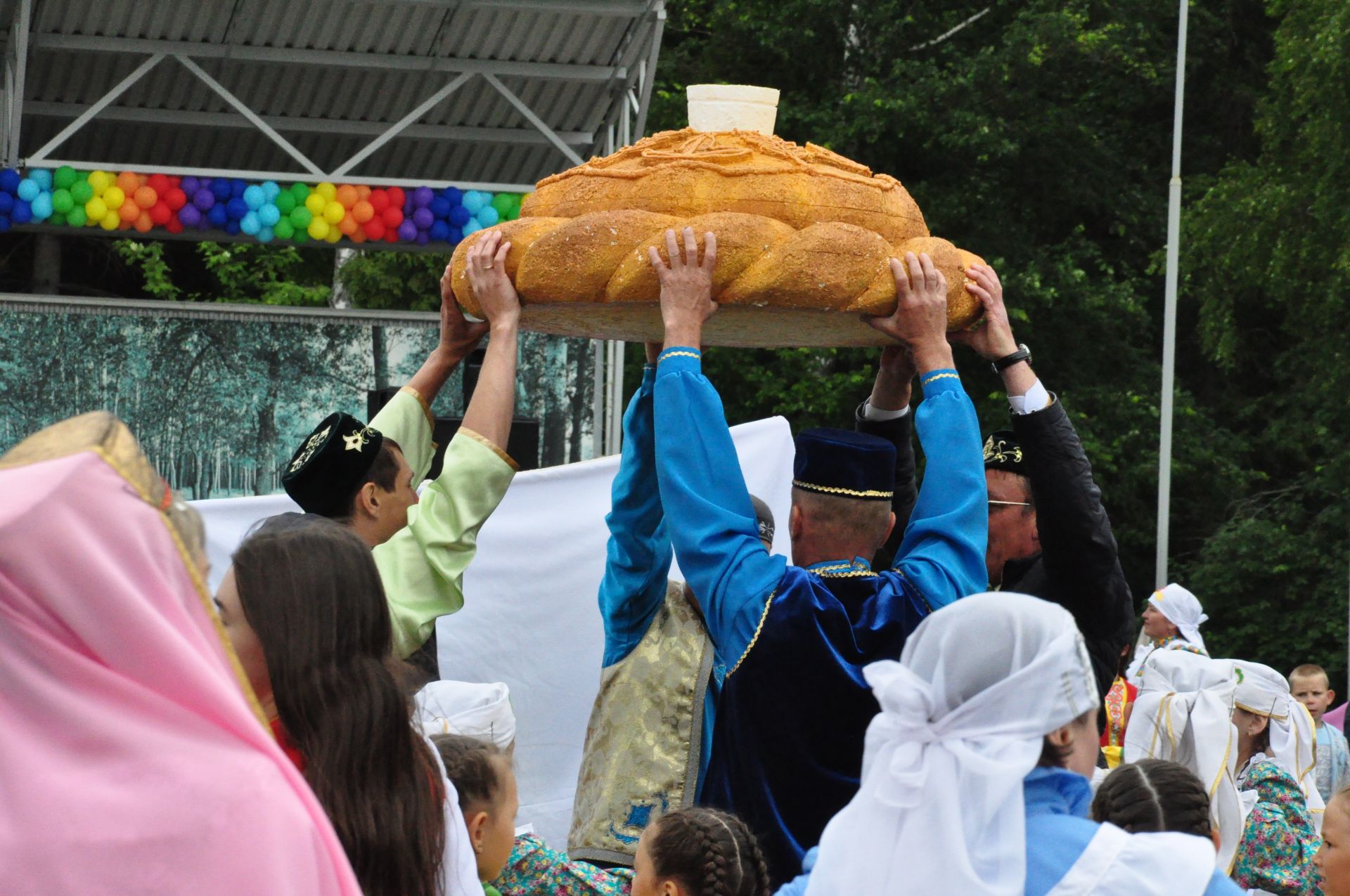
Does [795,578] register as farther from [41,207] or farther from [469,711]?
[41,207]

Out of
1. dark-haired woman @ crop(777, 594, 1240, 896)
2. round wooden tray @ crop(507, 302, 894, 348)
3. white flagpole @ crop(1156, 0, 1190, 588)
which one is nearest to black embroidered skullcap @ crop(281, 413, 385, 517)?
round wooden tray @ crop(507, 302, 894, 348)

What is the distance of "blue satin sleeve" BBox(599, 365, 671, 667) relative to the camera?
3.71m

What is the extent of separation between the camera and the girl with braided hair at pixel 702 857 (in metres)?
3.03

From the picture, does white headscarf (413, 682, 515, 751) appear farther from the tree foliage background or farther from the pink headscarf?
the tree foliage background

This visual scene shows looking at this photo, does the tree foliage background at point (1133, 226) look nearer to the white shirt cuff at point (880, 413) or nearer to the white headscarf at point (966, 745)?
the white shirt cuff at point (880, 413)

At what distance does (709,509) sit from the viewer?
3.15 m

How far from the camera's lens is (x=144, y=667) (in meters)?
1.50

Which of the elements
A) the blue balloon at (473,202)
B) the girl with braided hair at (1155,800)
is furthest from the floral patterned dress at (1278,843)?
the blue balloon at (473,202)

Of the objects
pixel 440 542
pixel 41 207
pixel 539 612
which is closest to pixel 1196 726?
pixel 539 612

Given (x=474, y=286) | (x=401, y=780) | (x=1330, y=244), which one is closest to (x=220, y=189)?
(x=474, y=286)

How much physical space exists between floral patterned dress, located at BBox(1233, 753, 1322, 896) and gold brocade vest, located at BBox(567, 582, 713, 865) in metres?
2.04

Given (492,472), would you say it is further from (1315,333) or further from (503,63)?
(1315,333)

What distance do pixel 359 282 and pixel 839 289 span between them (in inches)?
645

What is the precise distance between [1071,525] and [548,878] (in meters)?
1.26
